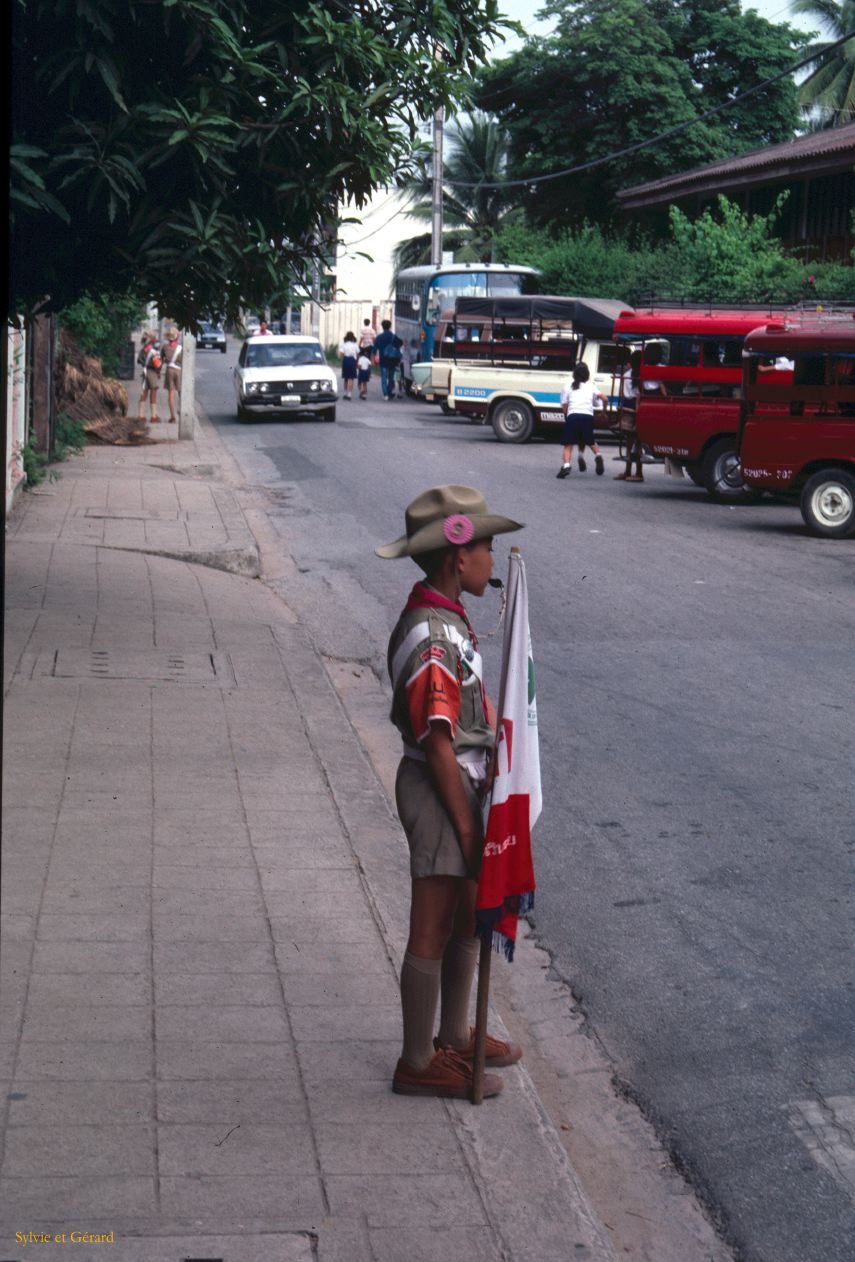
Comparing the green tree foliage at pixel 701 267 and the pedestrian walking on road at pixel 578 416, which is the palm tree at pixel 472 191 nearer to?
the green tree foliage at pixel 701 267

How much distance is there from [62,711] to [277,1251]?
5408 mm

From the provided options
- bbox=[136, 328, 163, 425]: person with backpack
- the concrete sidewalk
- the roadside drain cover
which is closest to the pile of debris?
bbox=[136, 328, 163, 425]: person with backpack

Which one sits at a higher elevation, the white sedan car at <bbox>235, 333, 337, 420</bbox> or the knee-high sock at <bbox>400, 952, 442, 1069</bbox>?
Answer: the white sedan car at <bbox>235, 333, 337, 420</bbox>

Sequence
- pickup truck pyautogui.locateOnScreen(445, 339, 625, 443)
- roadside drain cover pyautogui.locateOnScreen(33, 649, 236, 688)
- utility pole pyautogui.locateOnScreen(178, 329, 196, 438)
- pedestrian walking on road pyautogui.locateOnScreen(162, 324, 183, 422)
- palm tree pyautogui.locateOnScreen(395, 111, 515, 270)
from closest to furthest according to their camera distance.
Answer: roadside drain cover pyautogui.locateOnScreen(33, 649, 236, 688) → utility pole pyautogui.locateOnScreen(178, 329, 196, 438) → pedestrian walking on road pyautogui.locateOnScreen(162, 324, 183, 422) → pickup truck pyautogui.locateOnScreen(445, 339, 625, 443) → palm tree pyautogui.locateOnScreen(395, 111, 515, 270)

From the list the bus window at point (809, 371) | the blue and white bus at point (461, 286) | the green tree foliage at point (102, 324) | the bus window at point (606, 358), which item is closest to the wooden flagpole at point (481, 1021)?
the bus window at point (809, 371)

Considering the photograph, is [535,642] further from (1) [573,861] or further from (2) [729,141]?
(2) [729,141]

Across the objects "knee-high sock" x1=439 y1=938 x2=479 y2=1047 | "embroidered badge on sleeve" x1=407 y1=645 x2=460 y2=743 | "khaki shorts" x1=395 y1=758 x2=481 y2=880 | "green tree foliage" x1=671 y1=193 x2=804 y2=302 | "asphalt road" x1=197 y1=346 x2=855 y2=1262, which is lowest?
"asphalt road" x1=197 y1=346 x2=855 y2=1262

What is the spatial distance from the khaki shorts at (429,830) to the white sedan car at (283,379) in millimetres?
28834

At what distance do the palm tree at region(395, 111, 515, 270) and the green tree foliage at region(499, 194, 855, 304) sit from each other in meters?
15.9

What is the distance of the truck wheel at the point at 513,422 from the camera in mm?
30250

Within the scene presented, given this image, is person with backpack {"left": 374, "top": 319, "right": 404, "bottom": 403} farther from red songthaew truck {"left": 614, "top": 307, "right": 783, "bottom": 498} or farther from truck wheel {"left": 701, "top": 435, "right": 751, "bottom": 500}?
truck wheel {"left": 701, "top": 435, "right": 751, "bottom": 500}

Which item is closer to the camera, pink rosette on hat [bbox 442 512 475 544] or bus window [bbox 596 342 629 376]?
pink rosette on hat [bbox 442 512 475 544]

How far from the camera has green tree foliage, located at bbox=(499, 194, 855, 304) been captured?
3228 centimetres

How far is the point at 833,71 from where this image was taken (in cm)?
5269
